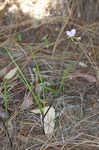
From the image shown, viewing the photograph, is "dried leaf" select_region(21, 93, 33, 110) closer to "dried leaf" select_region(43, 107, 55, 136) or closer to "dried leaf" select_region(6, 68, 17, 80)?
"dried leaf" select_region(43, 107, 55, 136)

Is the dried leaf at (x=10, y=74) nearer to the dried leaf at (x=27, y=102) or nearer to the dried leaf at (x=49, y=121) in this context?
the dried leaf at (x=27, y=102)

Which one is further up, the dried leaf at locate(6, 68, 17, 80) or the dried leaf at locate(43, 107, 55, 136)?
the dried leaf at locate(6, 68, 17, 80)

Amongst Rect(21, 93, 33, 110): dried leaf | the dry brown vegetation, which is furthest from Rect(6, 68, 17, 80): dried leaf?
Rect(21, 93, 33, 110): dried leaf

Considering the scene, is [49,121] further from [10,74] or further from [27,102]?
[10,74]

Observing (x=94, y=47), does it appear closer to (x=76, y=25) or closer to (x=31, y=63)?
(x=76, y=25)

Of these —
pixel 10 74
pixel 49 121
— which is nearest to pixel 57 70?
pixel 10 74

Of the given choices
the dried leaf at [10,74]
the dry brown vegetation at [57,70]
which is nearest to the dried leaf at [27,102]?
the dry brown vegetation at [57,70]

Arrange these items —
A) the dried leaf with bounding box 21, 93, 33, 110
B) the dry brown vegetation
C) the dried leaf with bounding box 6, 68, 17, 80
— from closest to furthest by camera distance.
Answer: the dry brown vegetation → the dried leaf with bounding box 21, 93, 33, 110 → the dried leaf with bounding box 6, 68, 17, 80
